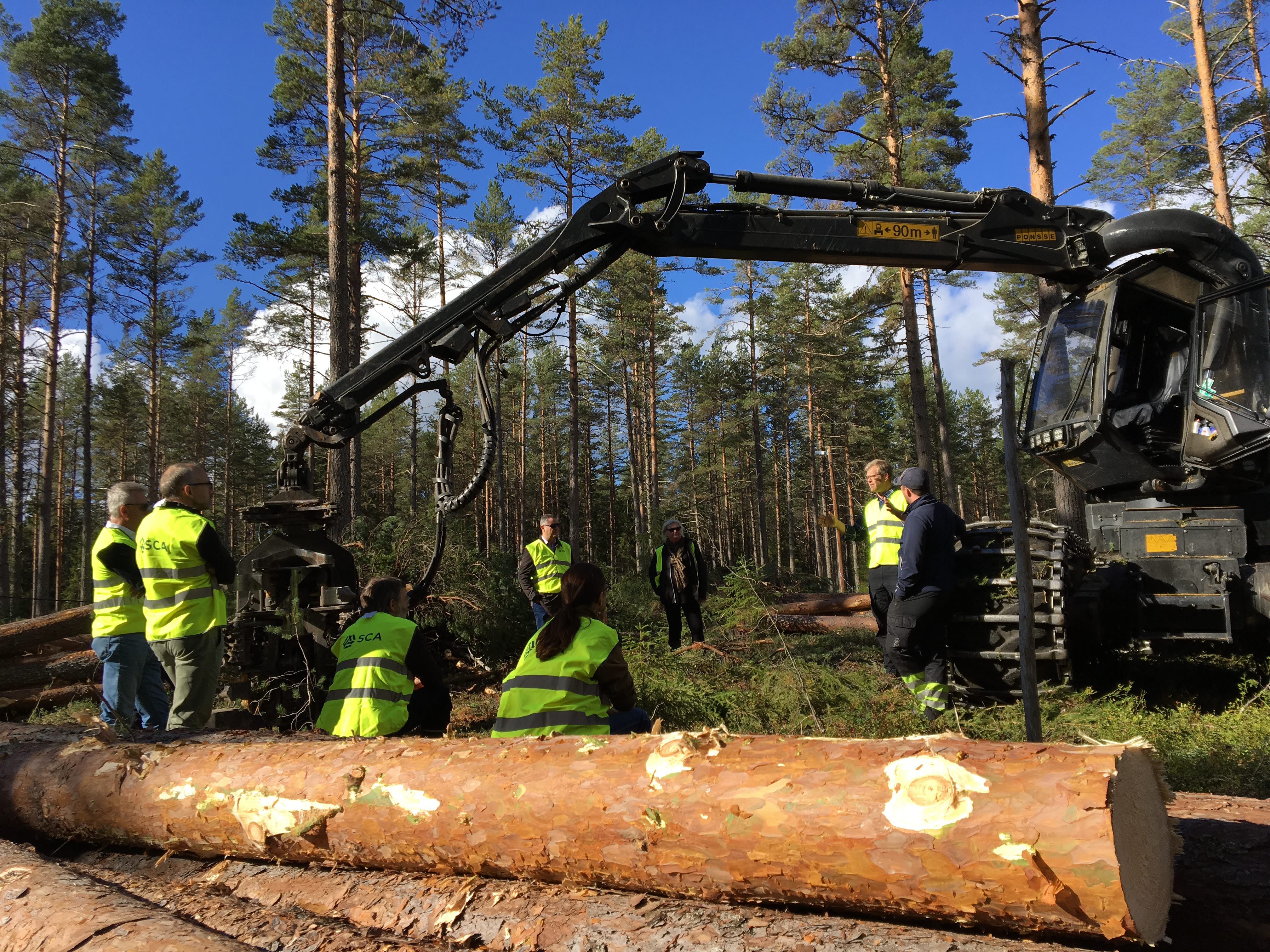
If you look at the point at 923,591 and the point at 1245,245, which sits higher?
the point at 1245,245

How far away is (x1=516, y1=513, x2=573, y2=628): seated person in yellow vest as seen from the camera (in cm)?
868

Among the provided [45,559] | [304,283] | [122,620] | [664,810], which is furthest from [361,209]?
[664,810]

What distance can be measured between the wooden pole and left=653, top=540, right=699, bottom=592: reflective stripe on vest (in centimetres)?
604

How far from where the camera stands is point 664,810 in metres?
2.66

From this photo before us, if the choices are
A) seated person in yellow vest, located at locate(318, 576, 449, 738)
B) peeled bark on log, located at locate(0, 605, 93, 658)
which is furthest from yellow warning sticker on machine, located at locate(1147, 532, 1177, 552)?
peeled bark on log, located at locate(0, 605, 93, 658)

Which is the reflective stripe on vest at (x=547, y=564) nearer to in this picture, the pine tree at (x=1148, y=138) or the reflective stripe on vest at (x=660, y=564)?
the reflective stripe on vest at (x=660, y=564)

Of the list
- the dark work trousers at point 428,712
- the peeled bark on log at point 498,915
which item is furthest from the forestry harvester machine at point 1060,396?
the peeled bark on log at point 498,915

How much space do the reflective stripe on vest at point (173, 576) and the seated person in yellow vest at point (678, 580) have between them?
18.5ft

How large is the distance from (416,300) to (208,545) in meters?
25.4

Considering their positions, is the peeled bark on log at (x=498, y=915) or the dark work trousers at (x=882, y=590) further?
the dark work trousers at (x=882, y=590)

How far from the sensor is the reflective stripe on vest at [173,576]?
5.05 m

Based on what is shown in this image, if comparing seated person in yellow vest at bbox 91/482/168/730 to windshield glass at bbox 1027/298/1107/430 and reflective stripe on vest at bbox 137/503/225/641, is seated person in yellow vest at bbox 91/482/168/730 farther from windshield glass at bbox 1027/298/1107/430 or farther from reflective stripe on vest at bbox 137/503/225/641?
windshield glass at bbox 1027/298/1107/430

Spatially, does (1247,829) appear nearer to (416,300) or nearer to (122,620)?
(122,620)

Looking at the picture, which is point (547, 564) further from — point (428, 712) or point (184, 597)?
point (184, 597)
